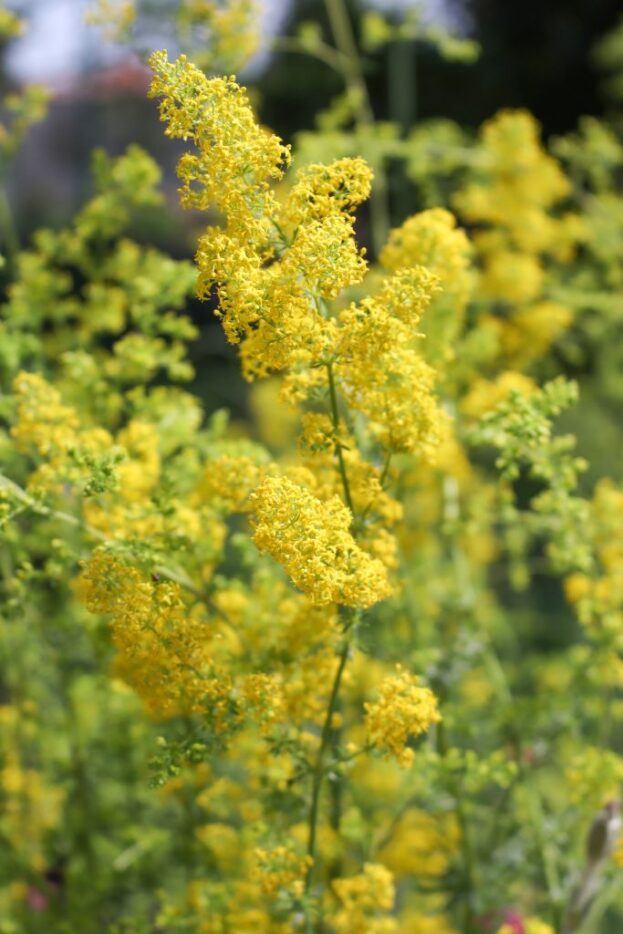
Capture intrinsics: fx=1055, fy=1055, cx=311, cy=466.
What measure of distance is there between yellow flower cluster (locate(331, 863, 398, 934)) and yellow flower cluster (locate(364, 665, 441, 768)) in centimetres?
28

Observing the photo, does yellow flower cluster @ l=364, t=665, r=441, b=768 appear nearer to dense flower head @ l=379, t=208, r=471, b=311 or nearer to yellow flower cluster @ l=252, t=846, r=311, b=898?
yellow flower cluster @ l=252, t=846, r=311, b=898

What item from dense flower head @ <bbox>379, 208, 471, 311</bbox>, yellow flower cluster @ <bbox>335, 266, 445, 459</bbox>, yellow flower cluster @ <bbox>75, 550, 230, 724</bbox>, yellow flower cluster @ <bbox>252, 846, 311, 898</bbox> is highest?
dense flower head @ <bbox>379, 208, 471, 311</bbox>

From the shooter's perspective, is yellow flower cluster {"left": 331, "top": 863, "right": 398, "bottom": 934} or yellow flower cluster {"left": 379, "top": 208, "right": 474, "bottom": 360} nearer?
yellow flower cluster {"left": 331, "top": 863, "right": 398, "bottom": 934}

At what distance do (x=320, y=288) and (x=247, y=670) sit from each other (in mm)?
619

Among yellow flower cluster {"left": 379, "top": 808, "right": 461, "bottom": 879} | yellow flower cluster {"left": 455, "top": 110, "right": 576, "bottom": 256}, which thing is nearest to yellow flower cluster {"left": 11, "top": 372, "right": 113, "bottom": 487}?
yellow flower cluster {"left": 379, "top": 808, "right": 461, "bottom": 879}

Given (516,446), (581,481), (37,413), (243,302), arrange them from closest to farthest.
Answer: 1. (243,302)
2. (516,446)
3. (37,413)
4. (581,481)

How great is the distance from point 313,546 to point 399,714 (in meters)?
0.29

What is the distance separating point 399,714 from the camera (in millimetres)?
1330

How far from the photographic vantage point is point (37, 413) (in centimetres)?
165

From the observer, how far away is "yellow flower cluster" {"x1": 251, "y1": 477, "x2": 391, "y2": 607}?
1.18 meters

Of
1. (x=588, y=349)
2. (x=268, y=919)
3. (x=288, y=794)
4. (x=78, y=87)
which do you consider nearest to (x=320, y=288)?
(x=288, y=794)

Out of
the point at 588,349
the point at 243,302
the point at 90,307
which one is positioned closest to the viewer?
the point at 243,302

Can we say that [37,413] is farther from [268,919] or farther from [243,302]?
[268,919]

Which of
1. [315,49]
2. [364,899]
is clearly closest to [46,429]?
[364,899]
